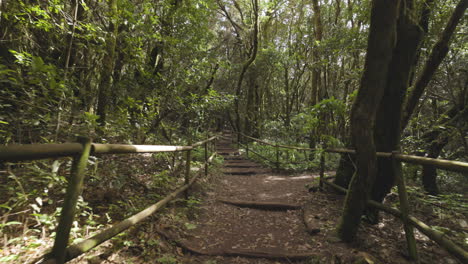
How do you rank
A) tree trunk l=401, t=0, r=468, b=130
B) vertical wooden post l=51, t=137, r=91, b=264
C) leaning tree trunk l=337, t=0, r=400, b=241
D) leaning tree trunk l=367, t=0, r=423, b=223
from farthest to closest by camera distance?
1. tree trunk l=401, t=0, r=468, b=130
2. leaning tree trunk l=367, t=0, r=423, b=223
3. leaning tree trunk l=337, t=0, r=400, b=241
4. vertical wooden post l=51, t=137, r=91, b=264

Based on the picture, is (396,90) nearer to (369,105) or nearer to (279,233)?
(369,105)

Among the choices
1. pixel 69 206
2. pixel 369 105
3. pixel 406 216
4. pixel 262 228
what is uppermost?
pixel 369 105

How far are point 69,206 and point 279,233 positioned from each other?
282 centimetres

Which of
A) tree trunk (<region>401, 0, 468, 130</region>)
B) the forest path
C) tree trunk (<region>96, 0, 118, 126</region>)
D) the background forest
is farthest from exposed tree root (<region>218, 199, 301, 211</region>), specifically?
tree trunk (<region>96, 0, 118, 126</region>)

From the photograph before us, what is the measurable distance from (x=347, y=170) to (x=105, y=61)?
473cm

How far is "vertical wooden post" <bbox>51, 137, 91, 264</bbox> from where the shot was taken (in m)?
1.18

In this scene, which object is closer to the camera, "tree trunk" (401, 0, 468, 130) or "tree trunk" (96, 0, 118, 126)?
"tree trunk" (401, 0, 468, 130)

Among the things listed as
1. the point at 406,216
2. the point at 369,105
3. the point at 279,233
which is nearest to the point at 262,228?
the point at 279,233

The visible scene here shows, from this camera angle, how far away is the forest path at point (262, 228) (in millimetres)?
2664

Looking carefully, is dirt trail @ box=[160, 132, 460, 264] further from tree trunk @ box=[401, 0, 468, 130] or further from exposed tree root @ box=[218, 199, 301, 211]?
tree trunk @ box=[401, 0, 468, 130]

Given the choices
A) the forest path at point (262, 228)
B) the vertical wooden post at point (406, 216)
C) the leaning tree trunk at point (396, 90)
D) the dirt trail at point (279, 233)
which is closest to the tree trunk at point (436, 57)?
the leaning tree trunk at point (396, 90)

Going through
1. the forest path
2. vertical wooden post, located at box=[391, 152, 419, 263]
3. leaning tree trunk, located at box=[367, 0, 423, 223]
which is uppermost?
leaning tree trunk, located at box=[367, 0, 423, 223]

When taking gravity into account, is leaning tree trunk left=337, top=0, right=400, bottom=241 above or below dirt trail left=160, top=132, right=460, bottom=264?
above

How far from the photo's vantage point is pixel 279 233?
3.31 m
